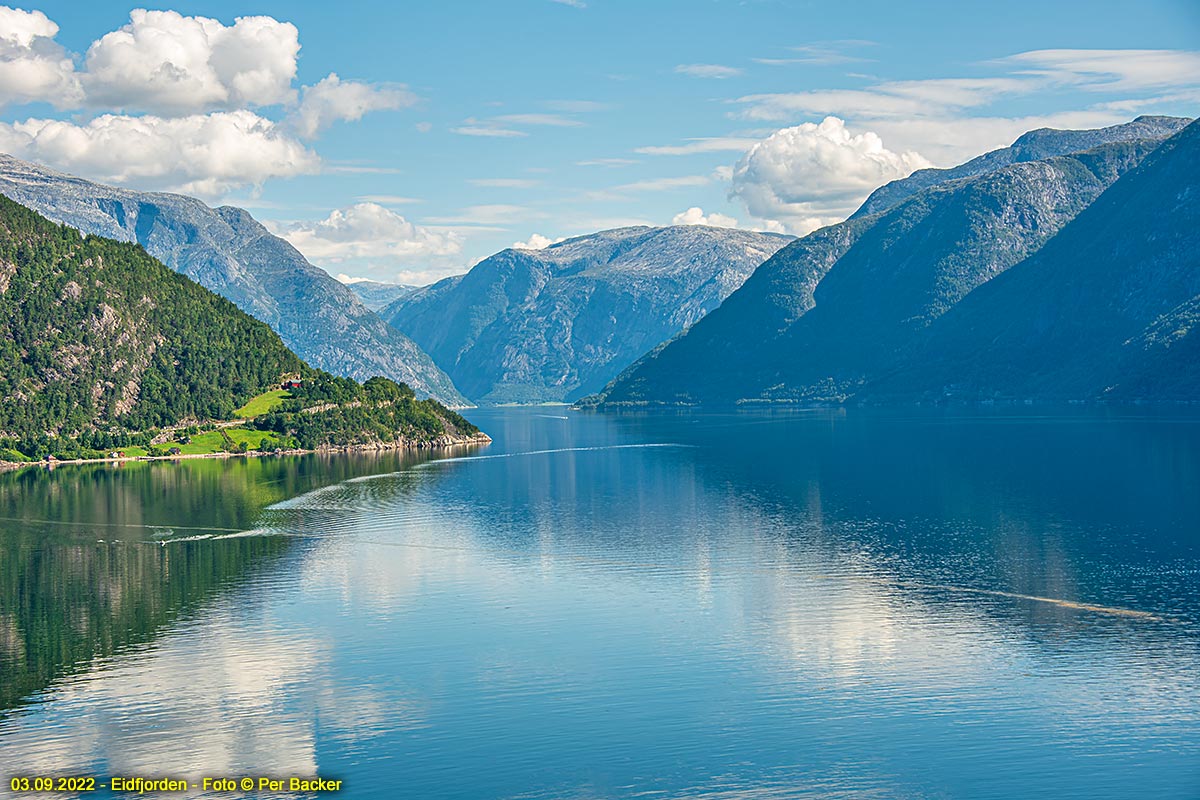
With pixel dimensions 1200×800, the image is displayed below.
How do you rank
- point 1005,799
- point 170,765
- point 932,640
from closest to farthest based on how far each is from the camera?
point 1005,799, point 170,765, point 932,640

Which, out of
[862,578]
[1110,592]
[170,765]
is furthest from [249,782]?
[1110,592]

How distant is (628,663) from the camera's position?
101 m

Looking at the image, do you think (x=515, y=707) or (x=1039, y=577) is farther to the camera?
(x=1039, y=577)

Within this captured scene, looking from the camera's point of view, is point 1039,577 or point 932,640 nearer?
point 932,640

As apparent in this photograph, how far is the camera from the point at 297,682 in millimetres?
97062

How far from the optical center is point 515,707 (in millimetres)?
90125

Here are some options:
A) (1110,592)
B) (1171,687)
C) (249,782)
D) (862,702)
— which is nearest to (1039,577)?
(1110,592)

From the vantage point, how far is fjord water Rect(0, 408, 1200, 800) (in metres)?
78.2

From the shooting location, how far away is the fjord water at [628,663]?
78.2 m

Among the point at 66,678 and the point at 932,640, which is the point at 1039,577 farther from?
the point at 66,678

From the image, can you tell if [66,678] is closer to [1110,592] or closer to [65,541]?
[65,541]

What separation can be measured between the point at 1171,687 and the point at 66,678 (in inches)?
3314

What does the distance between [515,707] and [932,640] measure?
3870 cm

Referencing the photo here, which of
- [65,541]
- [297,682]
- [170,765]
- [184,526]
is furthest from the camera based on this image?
[184,526]
